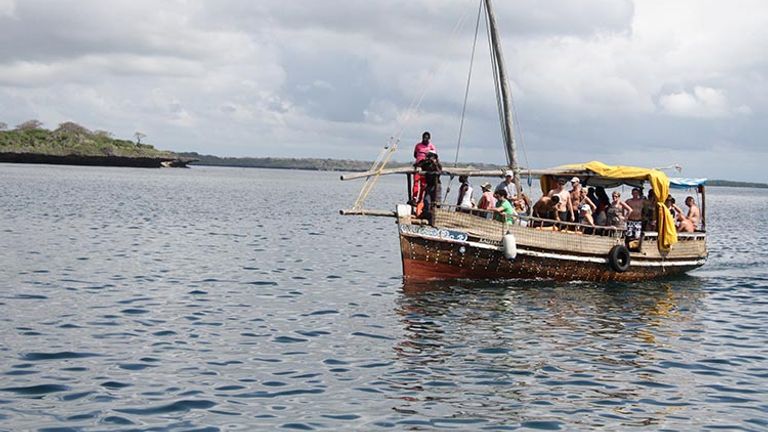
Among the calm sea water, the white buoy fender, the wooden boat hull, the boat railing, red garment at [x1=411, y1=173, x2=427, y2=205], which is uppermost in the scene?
red garment at [x1=411, y1=173, x2=427, y2=205]

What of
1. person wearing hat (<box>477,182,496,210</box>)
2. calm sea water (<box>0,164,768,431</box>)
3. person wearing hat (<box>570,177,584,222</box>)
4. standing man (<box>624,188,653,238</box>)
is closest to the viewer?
calm sea water (<box>0,164,768,431</box>)

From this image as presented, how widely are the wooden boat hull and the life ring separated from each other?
0.57 ft

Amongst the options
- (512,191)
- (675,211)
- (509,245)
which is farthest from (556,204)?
(675,211)

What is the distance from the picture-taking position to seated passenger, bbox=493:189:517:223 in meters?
26.2

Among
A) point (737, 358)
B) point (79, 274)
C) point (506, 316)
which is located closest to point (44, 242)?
point (79, 274)

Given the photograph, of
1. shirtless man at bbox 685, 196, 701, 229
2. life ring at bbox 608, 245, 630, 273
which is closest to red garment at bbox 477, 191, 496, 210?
life ring at bbox 608, 245, 630, 273

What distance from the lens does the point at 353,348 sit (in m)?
17.2

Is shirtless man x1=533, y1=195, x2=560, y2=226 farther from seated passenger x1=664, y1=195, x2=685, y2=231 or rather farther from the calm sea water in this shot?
seated passenger x1=664, y1=195, x2=685, y2=231

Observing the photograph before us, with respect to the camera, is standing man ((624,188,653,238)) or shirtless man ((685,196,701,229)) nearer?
standing man ((624,188,653,238))

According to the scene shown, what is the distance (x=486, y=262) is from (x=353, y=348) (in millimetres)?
9911

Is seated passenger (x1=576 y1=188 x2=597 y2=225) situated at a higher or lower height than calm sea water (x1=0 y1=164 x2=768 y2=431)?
higher

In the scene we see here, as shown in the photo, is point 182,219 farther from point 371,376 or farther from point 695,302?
point 371,376

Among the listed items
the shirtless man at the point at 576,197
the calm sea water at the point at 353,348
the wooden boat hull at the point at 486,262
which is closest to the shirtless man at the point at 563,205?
the shirtless man at the point at 576,197

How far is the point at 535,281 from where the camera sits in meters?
27.2
